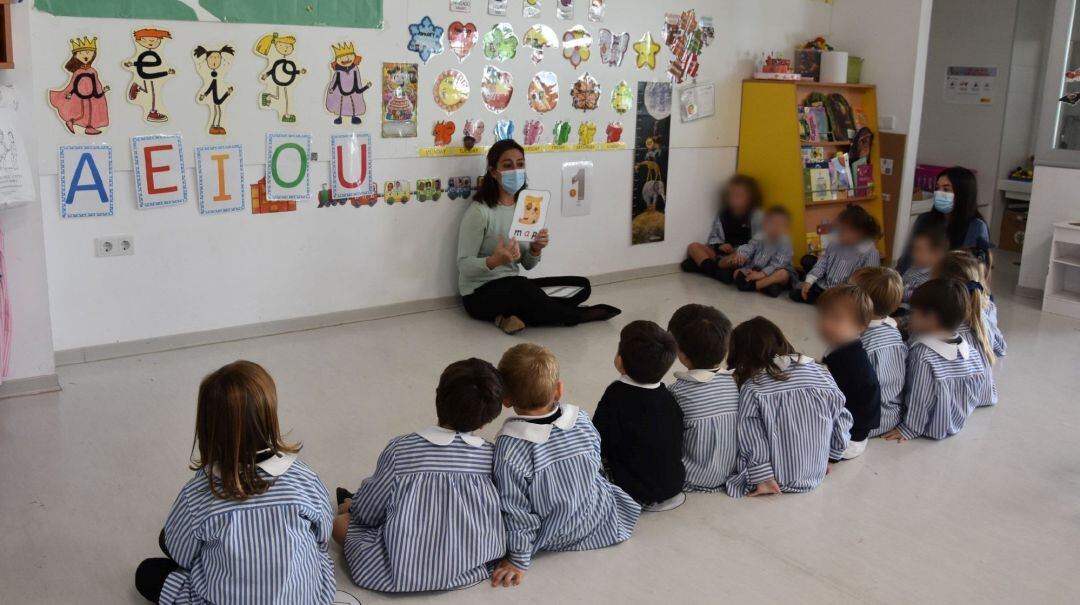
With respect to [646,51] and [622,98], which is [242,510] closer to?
[622,98]

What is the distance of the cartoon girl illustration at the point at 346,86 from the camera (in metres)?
4.97

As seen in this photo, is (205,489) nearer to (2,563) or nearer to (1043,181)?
(2,563)

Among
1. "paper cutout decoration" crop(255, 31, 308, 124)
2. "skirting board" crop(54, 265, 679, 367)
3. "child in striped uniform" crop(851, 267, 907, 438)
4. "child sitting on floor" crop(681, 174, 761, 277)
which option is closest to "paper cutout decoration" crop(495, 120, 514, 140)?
"skirting board" crop(54, 265, 679, 367)

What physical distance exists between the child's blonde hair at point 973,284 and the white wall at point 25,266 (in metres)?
3.90

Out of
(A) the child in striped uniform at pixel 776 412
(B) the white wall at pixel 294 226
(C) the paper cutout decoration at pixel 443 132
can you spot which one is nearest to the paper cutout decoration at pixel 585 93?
(B) the white wall at pixel 294 226

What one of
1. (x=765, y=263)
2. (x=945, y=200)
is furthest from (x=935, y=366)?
(x=765, y=263)

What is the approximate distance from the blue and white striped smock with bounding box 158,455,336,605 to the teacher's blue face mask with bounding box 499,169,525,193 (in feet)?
10.6

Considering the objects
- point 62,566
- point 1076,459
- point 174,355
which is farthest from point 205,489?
point 1076,459

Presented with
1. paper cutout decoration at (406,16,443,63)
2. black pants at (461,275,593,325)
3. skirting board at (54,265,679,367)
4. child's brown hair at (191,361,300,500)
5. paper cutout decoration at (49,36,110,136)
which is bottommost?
skirting board at (54,265,679,367)

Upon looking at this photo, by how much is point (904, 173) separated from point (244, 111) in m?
4.84

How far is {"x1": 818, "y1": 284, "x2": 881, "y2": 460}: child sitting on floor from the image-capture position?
3.52 m

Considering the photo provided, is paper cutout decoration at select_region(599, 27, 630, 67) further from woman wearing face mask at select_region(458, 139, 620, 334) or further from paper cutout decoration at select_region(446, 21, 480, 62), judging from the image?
woman wearing face mask at select_region(458, 139, 620, 334)

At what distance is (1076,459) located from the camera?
373cm

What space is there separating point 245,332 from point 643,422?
2.70 m
